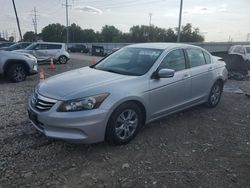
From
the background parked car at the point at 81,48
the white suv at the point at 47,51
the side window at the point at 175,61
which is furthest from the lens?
the background parked car at the point at 81,48

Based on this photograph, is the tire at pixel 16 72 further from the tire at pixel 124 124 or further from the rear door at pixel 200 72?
the tire at pixel 124 124

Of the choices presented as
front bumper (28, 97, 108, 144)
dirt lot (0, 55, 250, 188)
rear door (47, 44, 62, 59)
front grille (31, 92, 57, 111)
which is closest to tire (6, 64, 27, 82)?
dirt lot (0, 55, 250, 188)

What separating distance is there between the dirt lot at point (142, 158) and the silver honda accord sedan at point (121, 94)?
326 millimetres

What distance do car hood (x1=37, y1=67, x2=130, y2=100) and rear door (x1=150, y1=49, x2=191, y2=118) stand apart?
25.7 inches

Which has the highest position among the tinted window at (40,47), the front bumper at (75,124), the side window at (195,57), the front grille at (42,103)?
the side window at (195,57)

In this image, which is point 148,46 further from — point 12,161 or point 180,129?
point 12,161

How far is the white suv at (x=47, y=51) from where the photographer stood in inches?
701

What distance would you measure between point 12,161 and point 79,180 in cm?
110

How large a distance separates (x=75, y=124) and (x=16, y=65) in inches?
286

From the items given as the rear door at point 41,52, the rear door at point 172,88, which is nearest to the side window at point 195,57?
the rear door at point 172,88

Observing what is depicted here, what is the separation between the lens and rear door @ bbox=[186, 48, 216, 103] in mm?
5465

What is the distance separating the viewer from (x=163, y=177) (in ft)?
11.1

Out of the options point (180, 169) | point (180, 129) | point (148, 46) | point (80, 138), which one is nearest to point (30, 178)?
point (80, 138)

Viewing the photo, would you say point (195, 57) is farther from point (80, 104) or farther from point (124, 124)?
point (80, 104)
